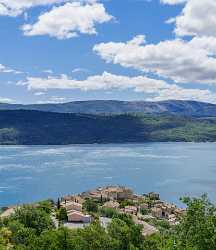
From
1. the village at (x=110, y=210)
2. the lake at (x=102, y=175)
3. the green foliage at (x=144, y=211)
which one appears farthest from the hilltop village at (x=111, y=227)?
the lake at (x=102, y=175)

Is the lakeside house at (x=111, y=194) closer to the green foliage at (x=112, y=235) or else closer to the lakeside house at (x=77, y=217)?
the lakeside house at (x=77, y=217)

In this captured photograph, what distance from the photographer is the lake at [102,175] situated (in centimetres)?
9262

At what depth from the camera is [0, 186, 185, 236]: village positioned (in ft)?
150

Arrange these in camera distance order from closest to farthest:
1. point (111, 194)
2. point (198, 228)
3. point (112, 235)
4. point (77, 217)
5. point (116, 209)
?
point (198, 228) → point (112, 235) → point (77, 217) → point (116, 209) → point (111, 194)

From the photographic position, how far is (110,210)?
5450 centimetres

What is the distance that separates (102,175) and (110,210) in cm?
5950

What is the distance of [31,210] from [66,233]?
40.2 ft

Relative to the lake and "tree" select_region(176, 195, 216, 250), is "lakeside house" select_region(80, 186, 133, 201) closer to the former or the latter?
the lake

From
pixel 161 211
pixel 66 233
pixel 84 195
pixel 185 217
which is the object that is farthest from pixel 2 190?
pixel 185 217

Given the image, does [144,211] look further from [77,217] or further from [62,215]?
[62,215]

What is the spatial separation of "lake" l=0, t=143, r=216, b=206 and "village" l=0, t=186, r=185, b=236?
49.0ft

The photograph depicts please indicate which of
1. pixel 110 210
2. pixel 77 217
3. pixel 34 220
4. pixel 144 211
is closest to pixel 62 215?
pixel 77 217

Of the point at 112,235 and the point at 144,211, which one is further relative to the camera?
the point at 144,211

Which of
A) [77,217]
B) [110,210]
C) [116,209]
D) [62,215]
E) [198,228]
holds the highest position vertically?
[198,228]
